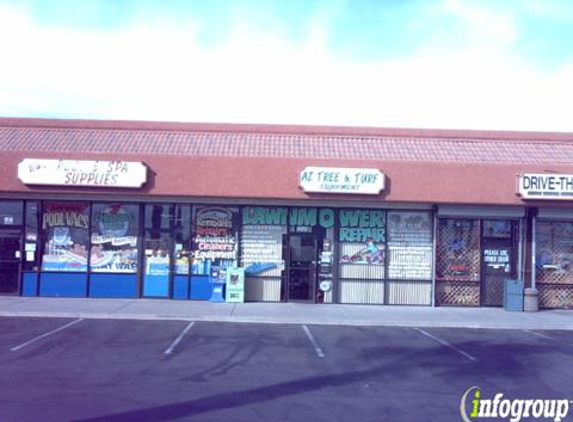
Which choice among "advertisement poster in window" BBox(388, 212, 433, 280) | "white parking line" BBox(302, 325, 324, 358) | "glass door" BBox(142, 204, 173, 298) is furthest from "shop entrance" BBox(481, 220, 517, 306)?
"glass door" BBox(142, 204, 173, 298)

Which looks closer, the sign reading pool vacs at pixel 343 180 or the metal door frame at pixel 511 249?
the sign reading pool vacs at pixel 343 180

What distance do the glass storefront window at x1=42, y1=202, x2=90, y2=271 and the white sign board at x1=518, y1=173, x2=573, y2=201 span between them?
13891 mm

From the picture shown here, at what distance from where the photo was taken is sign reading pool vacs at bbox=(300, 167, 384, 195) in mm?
21375

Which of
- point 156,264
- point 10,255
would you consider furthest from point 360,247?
point 10,255

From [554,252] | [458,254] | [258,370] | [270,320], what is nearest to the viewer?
[258,370]

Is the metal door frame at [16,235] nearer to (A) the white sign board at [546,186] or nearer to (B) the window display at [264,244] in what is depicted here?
(B) the window display at [264,244]

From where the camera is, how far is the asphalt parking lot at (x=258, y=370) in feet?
29.9

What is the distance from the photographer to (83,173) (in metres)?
21.4

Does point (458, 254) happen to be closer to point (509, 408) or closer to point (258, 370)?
point (258, 370)

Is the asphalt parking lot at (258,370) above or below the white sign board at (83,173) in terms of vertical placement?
below

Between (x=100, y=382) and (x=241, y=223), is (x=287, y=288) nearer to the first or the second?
(x=241, y=223)

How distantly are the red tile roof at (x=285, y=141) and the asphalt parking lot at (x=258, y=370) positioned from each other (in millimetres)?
6786

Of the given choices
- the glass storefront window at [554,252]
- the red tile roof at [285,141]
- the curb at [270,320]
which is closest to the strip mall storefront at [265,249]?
the glass storefront window at [554,252]

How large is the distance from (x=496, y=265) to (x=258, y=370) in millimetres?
13561
